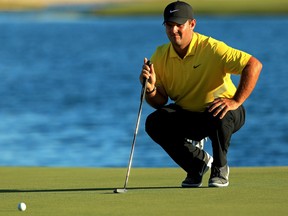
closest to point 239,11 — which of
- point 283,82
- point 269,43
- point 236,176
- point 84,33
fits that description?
point 84,33

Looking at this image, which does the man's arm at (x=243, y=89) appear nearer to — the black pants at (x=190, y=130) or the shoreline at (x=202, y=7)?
the black pants at (x=190, y=130)

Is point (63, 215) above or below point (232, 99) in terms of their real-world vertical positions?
below

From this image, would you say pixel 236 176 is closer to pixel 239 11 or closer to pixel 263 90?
pixel 263 90

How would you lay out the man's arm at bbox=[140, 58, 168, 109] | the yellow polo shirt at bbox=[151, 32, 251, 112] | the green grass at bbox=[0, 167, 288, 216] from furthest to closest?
the yellow polo shirt at bbox=[151, 32, 251, 112] < the man's arm at bbox=[140, 58, 168, 109] < the green grass at bbox=[0, 167, 288, 216]

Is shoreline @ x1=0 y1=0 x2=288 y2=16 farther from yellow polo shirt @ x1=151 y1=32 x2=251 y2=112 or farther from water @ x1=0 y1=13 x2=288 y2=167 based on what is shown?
yellow polo shirt @ x1=151 y1=32 x2=251 y2=112

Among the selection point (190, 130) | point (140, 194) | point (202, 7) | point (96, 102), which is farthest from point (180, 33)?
point (202, 7)

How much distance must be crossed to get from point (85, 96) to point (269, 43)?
33.7 m

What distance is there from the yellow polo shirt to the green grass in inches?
29.9

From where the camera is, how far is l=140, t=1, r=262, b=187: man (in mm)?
9281

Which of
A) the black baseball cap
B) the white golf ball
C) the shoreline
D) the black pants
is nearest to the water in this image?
the black pants

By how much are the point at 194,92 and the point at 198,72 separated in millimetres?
171

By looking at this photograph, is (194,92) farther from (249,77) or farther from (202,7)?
(202,7)

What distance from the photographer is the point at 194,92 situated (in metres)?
9.55

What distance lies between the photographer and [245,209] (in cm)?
798
